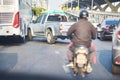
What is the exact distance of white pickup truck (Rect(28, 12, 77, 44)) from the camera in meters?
19.9

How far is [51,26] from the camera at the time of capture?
2083 centimetres

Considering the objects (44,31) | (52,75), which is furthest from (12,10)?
(52,75)

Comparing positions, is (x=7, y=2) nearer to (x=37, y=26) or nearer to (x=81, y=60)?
(x=37, y=26)

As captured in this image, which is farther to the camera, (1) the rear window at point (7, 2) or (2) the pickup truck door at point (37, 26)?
(2) the pickup truck door at point (37, 26)

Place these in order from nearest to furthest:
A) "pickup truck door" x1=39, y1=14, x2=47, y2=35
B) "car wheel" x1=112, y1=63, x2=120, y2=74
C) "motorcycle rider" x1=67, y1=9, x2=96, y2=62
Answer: "motorcycle rider" x1=67, y1=9, x2=96, y2=62 < "car wheel" x1=112, y1=63, x2=120, y2=74 < "pickup truck door" x1=39, y1=14, x2=47, y2=35

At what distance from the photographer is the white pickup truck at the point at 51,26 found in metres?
19.9

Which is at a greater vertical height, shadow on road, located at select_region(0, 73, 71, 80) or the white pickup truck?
the white pickup truck

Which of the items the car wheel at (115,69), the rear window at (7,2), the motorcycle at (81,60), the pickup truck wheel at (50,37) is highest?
the rear window at (7,2)

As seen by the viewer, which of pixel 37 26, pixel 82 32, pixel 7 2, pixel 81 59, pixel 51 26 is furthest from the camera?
pixel 37 26

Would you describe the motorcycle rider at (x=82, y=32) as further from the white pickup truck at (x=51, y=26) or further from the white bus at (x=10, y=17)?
the white pickup truck at (x=51, y=26)

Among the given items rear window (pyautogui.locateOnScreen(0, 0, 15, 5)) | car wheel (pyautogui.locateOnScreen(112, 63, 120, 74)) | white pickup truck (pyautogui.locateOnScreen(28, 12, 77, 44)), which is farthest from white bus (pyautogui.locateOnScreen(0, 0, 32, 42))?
car wheel (pyautogui.locateOnScreen(112, 63, 120, 74))

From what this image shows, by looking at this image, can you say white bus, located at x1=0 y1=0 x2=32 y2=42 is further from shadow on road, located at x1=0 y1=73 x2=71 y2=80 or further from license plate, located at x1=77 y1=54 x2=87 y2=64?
license plate, located at x1=77 y1=54 x2=87 y2=64

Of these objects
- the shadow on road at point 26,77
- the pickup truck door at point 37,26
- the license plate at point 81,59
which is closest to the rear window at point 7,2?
the pickup truck door at point 37,26

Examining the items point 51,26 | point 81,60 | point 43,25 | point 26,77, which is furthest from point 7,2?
point 81,60
